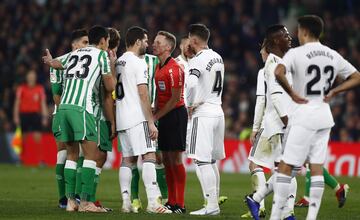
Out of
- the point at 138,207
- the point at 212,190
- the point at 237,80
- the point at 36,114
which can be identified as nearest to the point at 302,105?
the point at 212,190

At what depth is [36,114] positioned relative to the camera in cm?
2409

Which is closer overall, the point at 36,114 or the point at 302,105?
the point at 302,105

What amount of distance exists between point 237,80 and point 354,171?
558 cm

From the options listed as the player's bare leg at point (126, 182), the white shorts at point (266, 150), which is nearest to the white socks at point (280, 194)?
the white shorts at point (266, 150)

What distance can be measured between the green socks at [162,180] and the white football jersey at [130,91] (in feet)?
4.37

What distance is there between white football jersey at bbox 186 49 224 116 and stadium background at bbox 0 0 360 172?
11.4 metres

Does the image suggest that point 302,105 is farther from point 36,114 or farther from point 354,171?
point 36,114

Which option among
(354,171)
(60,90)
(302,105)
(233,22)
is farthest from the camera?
(233,22)

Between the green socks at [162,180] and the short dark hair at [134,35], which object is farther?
the green socks at [162,180]

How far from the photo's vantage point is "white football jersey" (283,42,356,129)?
10.4 m

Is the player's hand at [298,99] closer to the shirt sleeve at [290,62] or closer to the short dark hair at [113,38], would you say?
the shirt sleeve at [290,62]

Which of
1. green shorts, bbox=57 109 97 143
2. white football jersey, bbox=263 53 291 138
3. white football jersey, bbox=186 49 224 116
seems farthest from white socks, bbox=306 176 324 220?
green shorts, bbox=57 109 97 143

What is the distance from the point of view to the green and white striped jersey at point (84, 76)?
12.7m

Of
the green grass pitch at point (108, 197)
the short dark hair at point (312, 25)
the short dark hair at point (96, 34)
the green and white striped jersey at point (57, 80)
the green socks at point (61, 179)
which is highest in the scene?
the short dark hair at point (312, 25)
